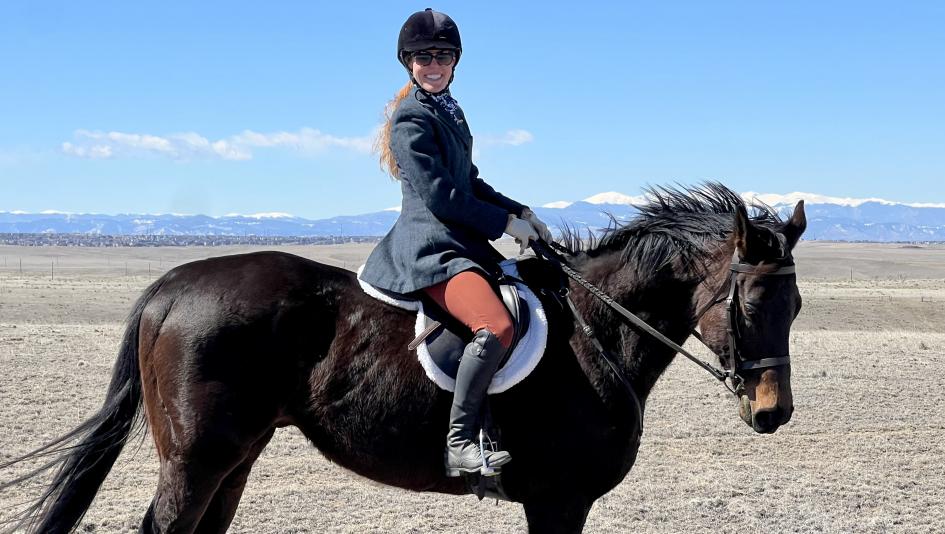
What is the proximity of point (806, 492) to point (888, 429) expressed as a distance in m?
3.07

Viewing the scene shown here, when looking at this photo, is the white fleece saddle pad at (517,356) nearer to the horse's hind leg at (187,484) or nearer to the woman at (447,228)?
the woman at (447,228)

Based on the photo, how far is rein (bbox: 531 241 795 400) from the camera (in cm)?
384

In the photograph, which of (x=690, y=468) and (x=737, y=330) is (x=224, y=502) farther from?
(x=690, y=468)

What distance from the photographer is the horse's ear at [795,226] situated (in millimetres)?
4008

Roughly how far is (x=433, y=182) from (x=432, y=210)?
0.14m

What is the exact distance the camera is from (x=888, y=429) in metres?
9.77

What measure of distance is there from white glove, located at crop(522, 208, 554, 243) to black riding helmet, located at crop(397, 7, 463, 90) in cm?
92

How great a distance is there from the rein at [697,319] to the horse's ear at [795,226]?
0.54 ft

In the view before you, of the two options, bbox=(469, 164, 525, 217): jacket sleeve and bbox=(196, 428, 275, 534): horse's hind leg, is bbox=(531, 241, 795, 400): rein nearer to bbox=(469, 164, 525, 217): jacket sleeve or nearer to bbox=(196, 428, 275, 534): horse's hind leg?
bbox=(469, 164, 525, 217): jacket sleeve

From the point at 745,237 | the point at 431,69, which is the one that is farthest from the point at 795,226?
the point at 431,69

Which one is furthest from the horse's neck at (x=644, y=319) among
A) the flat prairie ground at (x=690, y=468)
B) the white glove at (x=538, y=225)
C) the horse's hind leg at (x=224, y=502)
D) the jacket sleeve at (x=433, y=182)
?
the horse's hind leg at (x=224, y=502)

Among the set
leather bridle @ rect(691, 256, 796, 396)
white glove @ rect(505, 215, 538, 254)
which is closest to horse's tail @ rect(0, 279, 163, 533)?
white glove @ rect(505, 215, 538, 254)

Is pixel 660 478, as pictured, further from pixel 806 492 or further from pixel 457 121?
pixel 457 121

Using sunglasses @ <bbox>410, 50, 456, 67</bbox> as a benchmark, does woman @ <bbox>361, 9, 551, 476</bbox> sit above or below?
below
